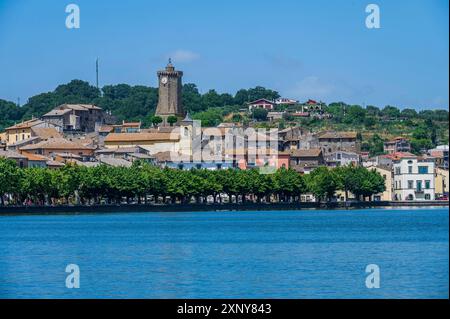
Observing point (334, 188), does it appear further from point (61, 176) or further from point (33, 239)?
point (33, 239)

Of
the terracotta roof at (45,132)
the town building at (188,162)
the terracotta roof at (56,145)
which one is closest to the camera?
the terracotta roof at (56,145)

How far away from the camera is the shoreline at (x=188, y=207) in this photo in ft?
263

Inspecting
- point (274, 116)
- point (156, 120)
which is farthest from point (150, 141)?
point (274, 116)

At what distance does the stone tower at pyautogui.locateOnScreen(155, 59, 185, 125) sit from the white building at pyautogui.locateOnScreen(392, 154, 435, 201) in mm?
43764

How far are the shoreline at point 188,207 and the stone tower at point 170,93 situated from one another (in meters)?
48.6

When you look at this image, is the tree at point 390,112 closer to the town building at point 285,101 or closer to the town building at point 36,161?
the town building at point 285,101

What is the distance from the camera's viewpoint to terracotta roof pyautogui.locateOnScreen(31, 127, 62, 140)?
13050 centimetres

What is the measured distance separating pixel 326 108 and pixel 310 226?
391 feet

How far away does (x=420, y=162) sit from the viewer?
11631 centimetres

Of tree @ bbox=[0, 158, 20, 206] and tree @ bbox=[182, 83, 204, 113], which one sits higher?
tree @ bbox=[182, 83, 204, 113]

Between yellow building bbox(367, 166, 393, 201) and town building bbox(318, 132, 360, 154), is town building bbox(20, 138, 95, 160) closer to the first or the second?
yellow building bbox(367, 166, 393, 201)

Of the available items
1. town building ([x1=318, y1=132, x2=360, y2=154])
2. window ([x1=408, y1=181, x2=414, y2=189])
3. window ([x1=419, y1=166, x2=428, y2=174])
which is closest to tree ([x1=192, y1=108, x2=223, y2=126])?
town building ([x1=318, y1=132, x2=360, y2=154])

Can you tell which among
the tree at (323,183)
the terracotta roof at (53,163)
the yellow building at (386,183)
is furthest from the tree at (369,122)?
the terracotta roof at (53,163)
